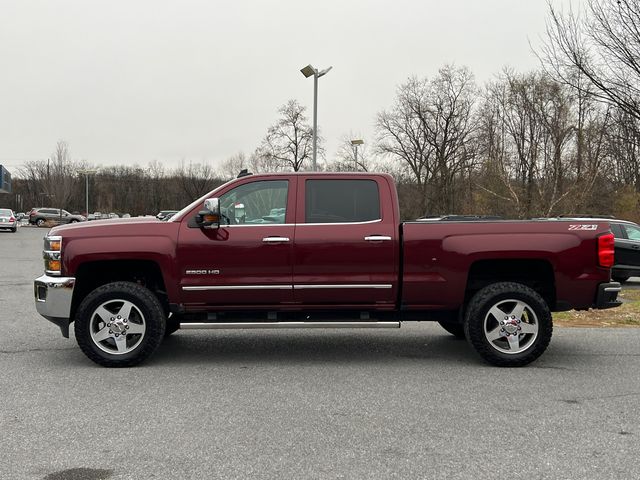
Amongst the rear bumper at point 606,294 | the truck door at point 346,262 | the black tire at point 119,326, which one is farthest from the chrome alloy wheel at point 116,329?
the rear bumper at point 606,294

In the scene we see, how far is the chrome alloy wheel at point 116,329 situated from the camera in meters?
5.71

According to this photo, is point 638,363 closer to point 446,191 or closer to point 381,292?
point 381,292

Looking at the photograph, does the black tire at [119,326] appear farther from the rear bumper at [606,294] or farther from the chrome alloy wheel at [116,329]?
the rear bumper at [606,294]

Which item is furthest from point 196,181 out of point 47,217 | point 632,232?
point 632,232

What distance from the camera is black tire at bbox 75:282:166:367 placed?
5.68 m

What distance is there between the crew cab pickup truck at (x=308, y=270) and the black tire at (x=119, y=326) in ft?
0.03

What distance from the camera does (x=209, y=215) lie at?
5.64 metres

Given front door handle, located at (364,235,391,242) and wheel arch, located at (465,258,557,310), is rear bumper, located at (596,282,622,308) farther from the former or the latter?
front door handle, located at (364,235,391,242)

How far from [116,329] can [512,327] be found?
159 inches

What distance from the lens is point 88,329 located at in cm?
570

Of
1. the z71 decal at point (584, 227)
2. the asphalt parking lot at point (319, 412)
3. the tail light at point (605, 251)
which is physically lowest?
the asphalt parking lot at point (319, 412)

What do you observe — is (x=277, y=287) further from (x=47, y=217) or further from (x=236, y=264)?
(x=47, y=217)

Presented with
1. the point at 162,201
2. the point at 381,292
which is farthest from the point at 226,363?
the point at 162,201

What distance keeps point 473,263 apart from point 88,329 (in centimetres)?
397
